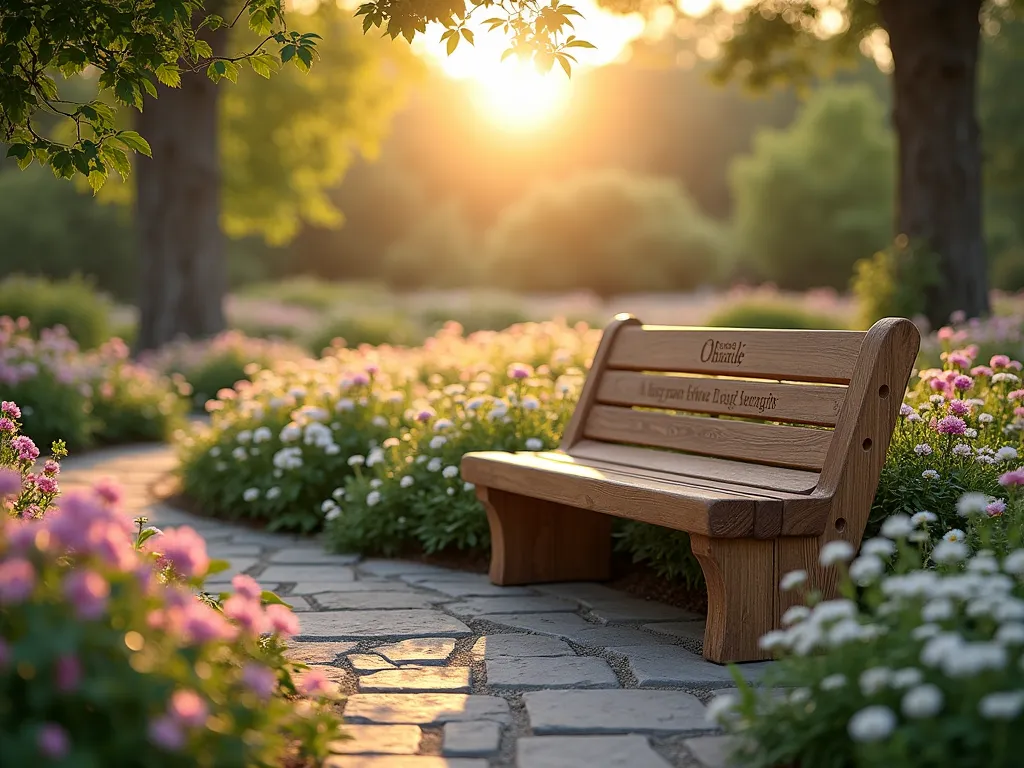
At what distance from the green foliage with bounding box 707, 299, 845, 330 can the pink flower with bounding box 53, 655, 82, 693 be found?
13.0 metres

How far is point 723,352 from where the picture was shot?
4.21m

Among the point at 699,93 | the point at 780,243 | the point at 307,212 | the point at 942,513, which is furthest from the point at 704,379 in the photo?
the point at 699,93

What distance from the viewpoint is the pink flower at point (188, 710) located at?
6.21ft

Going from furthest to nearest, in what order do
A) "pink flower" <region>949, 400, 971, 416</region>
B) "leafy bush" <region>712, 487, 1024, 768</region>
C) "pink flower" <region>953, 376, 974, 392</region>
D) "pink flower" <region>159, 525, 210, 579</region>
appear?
1. "pink flower" <region>953, 376, 974, 392</region>
2. "pink flower" <region>949, 400, 971, 416</region>
3. "pink flower" <region>159, 525, 210, 579</region>
4. "leafy bush" <region>712, 487, 1024, 768</region>

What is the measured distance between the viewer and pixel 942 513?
3852 millimetres

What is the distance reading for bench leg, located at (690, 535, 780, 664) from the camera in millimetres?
3416

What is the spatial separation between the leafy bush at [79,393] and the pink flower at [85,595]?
5.53 metres

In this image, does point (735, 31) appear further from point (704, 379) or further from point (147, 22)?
point (147, 22)

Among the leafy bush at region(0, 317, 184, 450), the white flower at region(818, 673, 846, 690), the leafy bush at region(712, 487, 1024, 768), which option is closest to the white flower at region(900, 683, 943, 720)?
the leafy bush at region(712, 487, 1024, 768)

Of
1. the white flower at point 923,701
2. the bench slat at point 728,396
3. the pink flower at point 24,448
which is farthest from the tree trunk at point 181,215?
the white flower at point 923,701

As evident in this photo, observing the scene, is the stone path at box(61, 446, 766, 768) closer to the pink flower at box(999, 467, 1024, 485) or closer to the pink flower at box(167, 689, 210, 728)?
the pink flower at box(167, 689, 210, 728)

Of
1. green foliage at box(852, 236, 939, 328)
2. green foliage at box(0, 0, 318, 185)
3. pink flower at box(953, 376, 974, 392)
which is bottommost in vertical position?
pink flower at box(953, 376, 974, 392)

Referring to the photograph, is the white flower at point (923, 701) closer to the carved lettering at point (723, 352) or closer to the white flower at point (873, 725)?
the white flower at point (873, 725)

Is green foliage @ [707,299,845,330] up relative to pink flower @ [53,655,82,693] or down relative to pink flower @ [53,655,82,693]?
up
